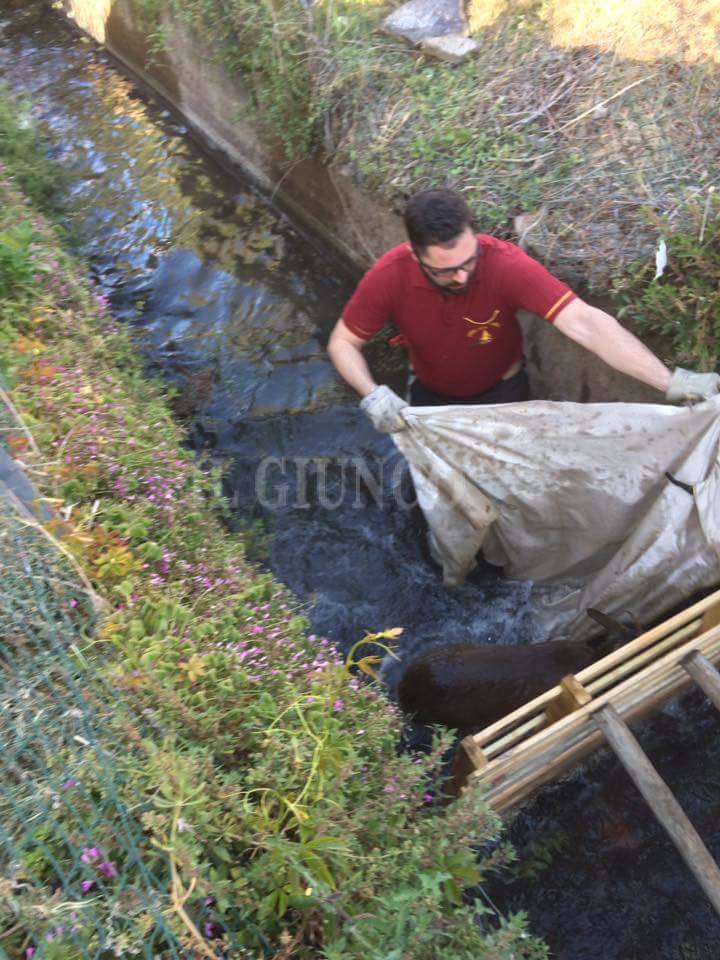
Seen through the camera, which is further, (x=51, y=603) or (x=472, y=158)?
(x=472, y=158)

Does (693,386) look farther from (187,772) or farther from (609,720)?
(187,772)

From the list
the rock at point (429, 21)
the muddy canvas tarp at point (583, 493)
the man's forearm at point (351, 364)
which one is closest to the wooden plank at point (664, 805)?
the muddy canvas tarp at point (583, 493)

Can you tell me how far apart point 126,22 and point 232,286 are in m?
4.38

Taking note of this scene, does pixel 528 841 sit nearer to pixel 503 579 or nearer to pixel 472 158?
pixel 503 579

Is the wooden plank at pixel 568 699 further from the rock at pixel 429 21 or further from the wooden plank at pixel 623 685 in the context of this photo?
the rock at pixel 429 21

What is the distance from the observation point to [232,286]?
5.61 metres

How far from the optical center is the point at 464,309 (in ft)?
10.5

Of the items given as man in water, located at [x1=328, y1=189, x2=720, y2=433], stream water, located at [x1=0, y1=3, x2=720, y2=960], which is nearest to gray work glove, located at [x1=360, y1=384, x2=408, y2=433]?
man in water, located at [x1=328, y1=189, x2=720, y2=433]

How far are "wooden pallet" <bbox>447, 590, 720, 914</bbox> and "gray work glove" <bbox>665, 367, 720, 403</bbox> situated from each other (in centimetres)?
73

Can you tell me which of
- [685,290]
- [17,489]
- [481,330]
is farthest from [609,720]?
[17,489]

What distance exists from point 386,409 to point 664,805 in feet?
5.64

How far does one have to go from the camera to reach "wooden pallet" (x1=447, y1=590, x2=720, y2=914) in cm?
231

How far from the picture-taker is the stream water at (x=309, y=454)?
293 centimetres

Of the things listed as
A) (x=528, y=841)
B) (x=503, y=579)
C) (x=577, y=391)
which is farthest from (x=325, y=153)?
(x=528, y=841)
